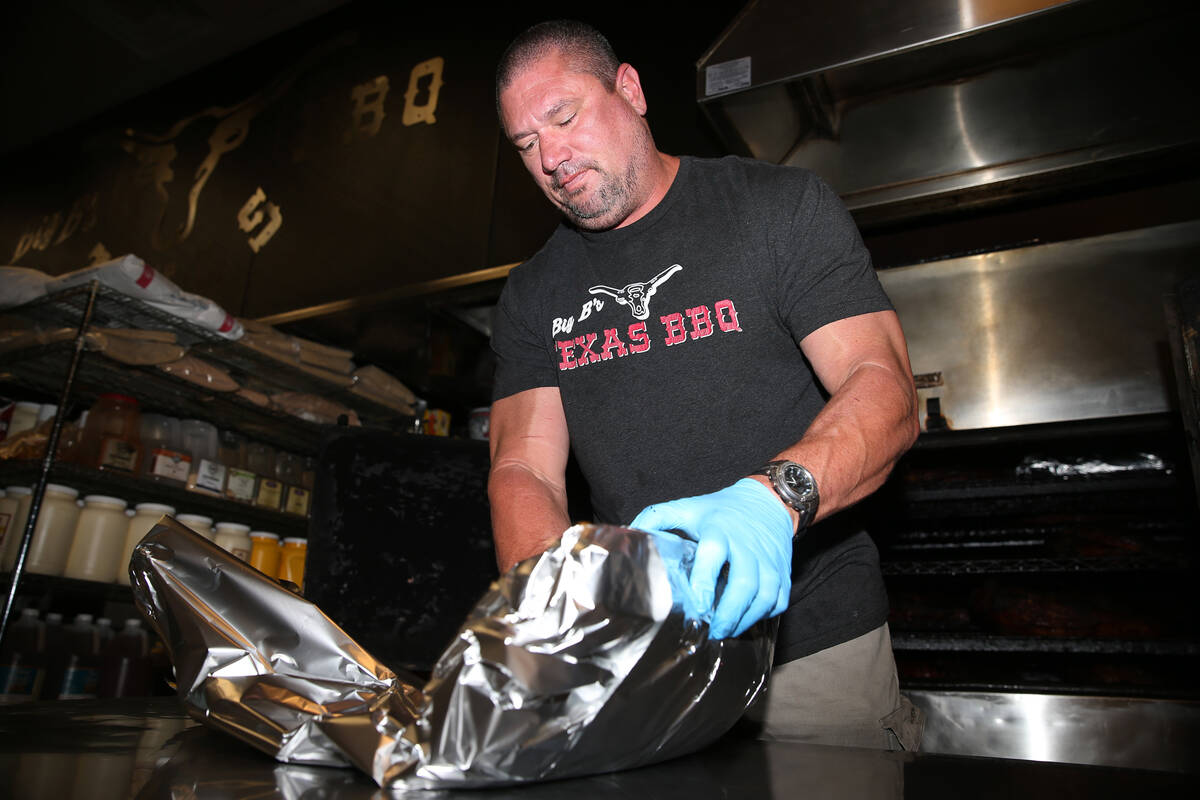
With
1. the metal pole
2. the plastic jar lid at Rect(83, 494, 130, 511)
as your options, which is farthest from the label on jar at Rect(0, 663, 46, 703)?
the plastic jar lid at Rect(83, 494, 130, 511)

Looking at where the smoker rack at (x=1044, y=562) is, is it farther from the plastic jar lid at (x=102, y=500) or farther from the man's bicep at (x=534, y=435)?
the plastic jar lid at (x=102, y=500)

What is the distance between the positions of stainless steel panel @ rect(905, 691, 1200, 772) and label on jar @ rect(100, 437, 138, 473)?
2.08 meters

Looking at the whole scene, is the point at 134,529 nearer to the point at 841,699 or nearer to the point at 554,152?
the point at 554,152

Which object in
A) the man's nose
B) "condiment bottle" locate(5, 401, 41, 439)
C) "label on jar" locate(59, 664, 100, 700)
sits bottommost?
"label on jar" locate(59, 664, 100, 700)

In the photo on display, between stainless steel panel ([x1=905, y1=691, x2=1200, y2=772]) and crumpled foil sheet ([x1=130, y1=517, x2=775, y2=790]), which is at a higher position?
crumpled foil sheet ([x1=130, y1=517, x2=775, y2=790])

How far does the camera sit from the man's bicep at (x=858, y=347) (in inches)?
35.7

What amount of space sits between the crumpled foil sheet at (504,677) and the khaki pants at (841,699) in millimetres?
373

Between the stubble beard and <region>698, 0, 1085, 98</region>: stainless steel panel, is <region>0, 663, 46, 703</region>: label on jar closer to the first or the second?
the stubble beard

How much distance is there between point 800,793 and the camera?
0.52 m

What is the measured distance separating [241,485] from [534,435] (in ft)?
5.22

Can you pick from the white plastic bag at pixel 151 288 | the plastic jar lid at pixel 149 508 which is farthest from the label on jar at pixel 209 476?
the white plastic bag at pixel 151 288

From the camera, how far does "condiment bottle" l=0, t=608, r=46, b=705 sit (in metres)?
1.84

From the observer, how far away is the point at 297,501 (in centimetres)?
267

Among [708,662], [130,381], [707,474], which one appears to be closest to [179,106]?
[130,381]
